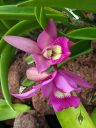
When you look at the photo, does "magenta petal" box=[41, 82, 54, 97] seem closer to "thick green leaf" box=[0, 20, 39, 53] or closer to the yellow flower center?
the yellow flower center

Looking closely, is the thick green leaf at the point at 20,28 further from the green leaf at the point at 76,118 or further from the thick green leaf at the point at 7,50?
the green leaf at the point at 76,118

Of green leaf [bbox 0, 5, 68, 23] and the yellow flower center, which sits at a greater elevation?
green leaf [bbox 0, 5, 68, 23]

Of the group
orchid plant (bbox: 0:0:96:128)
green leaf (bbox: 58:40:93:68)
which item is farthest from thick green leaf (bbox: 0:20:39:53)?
green leaf (bbox: 58:40:93:68)

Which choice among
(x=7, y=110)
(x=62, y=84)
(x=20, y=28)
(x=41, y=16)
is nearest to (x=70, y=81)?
(x=62, y=84)

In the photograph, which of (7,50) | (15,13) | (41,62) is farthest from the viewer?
(7,50)

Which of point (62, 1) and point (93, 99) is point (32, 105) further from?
point (62, 1)

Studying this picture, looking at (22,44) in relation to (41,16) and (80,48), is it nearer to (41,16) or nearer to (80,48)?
(41,16)

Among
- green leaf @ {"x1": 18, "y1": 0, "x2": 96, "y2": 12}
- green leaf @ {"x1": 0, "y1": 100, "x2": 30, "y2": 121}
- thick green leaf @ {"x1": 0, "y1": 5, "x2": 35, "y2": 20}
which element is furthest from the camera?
green leaf @ {"x1": 0, "y1": 100, "x2": 30, "y2": 121}
